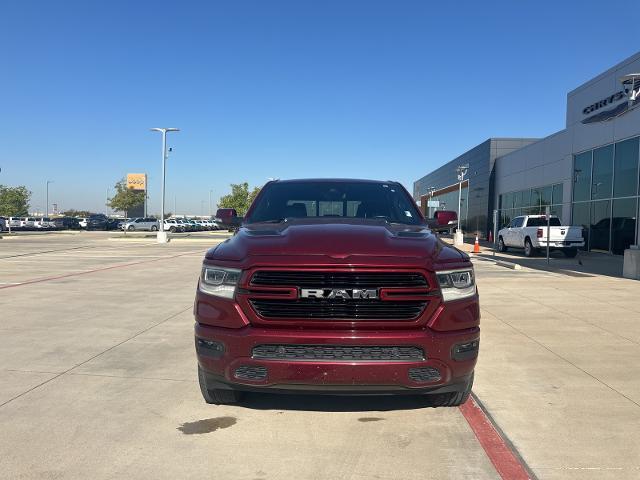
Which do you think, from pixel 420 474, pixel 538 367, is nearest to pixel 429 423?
pixel 420 474

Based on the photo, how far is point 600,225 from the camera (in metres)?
22.4

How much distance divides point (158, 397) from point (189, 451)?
1061 millimetres

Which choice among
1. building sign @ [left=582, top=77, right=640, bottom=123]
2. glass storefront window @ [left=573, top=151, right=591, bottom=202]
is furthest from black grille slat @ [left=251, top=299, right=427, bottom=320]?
glass storefront window @ [left=573, top=151, right=591, bottom=202]

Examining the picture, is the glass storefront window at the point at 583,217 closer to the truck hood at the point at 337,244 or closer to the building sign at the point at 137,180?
the truck hood at the point at 337,244

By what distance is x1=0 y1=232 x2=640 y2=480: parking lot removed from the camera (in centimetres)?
302

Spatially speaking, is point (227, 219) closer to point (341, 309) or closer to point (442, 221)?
point (442, 221)

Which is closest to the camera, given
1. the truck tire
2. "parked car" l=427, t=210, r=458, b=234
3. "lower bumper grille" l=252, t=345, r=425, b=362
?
"lower bumper grille" l=252, t=345, r=425, b=362

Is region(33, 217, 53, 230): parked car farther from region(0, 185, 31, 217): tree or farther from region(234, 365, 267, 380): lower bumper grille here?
region(234, 365, 267, 380): lower bumper grille

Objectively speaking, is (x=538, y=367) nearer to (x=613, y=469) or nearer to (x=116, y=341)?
(x=613, y=469)

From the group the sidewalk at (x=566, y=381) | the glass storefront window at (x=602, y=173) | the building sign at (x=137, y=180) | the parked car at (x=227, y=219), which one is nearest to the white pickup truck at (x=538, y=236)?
the glass storefront window at (x=602, y=173)

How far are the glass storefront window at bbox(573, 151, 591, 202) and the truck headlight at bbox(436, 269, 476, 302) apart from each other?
23.7 metres

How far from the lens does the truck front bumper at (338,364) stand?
3041 mm

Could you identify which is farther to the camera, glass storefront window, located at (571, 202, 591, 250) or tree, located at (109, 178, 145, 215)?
tree, located at (109, 178, 145, 215)

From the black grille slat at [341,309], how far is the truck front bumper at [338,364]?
99mm
